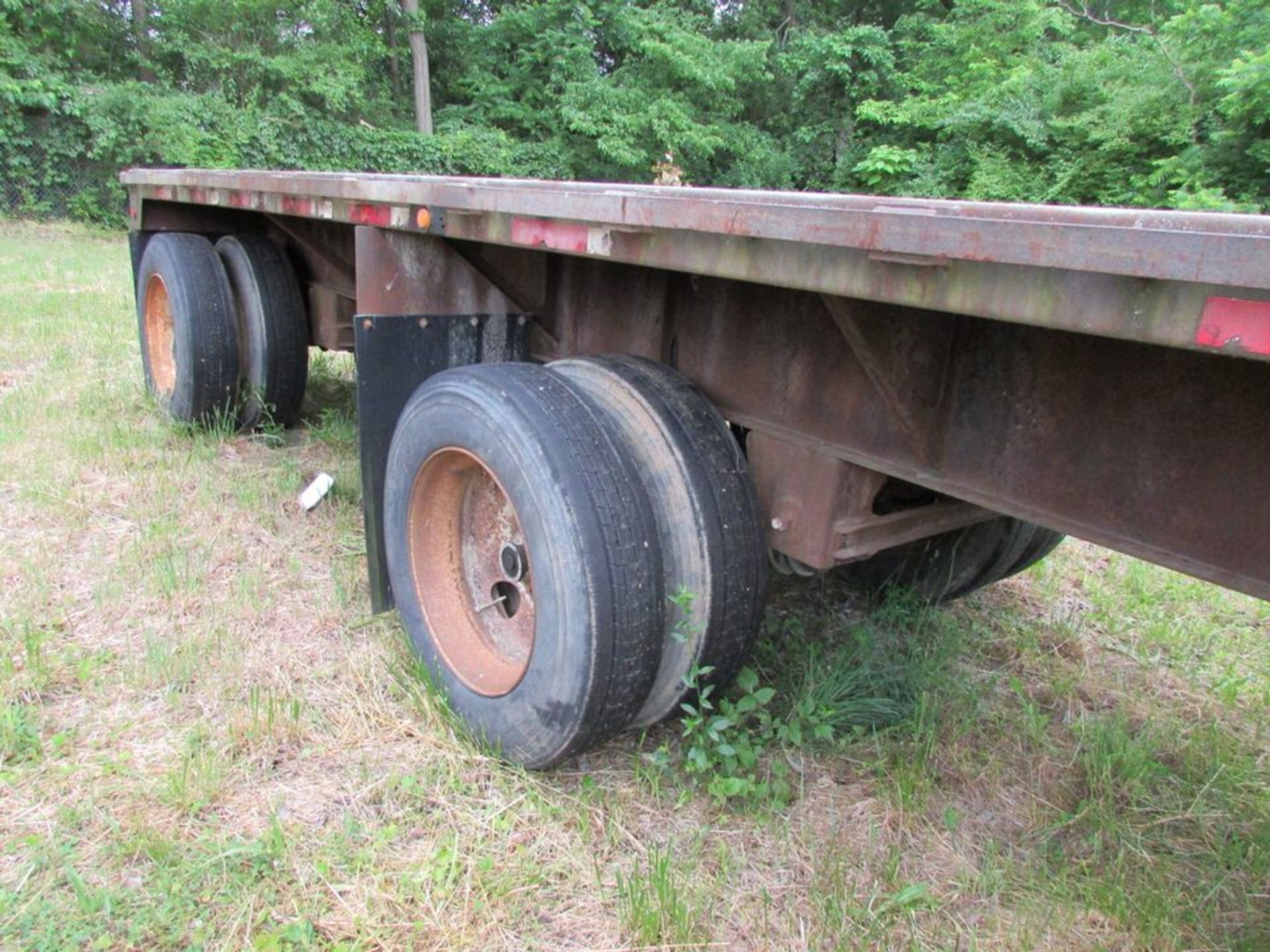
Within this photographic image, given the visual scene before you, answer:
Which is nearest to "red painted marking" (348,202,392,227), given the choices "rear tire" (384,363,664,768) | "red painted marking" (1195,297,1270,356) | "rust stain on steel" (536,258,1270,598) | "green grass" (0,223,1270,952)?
"rear tire" (384,363,664,768)

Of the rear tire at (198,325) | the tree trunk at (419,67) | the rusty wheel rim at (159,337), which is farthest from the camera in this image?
the tree trunk at (419,67)

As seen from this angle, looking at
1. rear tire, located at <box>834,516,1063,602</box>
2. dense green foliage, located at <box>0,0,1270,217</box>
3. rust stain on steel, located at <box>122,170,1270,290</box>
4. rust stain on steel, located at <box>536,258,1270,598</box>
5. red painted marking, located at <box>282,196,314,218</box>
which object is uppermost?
dense green foliage, located at <box>0,0,1270,217</box>

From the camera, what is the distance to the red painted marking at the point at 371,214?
2.81 m

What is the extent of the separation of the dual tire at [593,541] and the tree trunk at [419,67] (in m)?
23.0

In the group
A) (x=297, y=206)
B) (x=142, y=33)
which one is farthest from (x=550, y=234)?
(x=142, y=33)

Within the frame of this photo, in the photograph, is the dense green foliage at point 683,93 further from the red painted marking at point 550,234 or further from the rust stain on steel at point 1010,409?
the red painted marking at point 550,234

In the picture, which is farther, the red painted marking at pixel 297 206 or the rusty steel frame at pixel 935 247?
the red painted marking at pixel 297 206

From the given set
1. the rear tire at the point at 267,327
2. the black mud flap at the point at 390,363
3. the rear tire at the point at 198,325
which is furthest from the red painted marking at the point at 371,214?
the rear tire at the point at 198,325

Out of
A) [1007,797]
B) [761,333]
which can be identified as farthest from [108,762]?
[1007,797]

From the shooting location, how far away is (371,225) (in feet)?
9.50

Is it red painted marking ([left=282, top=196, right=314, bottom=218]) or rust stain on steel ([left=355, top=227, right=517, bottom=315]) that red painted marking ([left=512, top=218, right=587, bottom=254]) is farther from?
red painted marking ([left=282, top=196, right=314, bottom=218])

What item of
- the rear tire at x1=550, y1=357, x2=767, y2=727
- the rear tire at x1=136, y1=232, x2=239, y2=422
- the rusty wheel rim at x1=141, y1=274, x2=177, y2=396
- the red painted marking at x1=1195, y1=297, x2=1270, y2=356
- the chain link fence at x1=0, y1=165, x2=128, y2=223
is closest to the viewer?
the red painted marking at x1=1195, y1=297, x2=1270, y2=356

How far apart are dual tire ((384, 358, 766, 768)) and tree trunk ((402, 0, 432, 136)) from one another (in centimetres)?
2301

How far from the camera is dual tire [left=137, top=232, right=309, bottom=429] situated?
4395 millimetres
